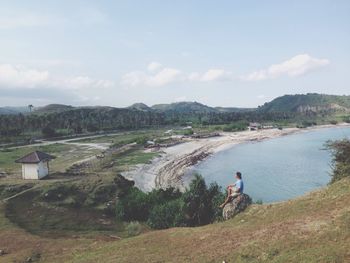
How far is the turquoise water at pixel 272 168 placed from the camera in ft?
274

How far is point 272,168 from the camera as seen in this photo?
112 metres

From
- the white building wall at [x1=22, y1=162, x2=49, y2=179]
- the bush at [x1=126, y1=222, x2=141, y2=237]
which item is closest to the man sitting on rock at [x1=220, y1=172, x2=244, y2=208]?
the bush at [x1=126, y1=222, x2=141, y2=237]

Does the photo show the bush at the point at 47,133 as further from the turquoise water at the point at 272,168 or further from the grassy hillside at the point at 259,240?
the grassy hillside at the point at 259,240

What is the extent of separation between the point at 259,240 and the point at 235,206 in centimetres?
802

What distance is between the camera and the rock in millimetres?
28500

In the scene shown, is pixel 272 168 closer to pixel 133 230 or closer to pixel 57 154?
pixel 57 154

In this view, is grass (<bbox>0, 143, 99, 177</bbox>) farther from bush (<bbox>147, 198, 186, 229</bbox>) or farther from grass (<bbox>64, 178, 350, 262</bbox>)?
grass (<bbox>64, 178, 350, 262</bbox>)

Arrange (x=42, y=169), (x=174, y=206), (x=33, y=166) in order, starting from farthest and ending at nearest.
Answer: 1. (x=42, y=169)
2. (x=33, y=166)
3. (x=174, y=206)

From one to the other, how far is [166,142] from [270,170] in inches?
2281

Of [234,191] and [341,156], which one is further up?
[341,156]

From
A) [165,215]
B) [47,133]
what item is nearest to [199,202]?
[165,215]

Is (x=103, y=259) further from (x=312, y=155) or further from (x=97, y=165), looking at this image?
(x=312, y=155)

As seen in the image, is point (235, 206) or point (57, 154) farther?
point (57, 154)

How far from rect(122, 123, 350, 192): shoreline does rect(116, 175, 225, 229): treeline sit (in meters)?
24.7
